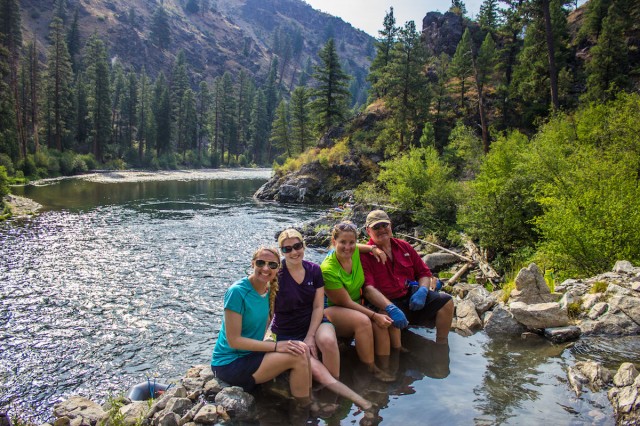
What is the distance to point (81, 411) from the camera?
4.99 m

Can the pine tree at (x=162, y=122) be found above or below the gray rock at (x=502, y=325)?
above

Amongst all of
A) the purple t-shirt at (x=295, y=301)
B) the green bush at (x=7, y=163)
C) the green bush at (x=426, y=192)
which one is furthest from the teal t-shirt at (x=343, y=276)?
the green bush at (x=7, y=163)

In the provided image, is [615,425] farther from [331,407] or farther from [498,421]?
[331,407]

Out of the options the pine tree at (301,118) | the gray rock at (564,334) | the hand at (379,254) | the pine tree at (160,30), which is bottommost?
the gray rock at (564,334)

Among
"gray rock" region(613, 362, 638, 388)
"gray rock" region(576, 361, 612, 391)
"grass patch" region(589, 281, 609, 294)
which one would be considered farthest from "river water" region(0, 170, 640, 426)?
"grass patch" region(589, 281, 609, 294)

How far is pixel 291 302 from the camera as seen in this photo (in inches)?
195

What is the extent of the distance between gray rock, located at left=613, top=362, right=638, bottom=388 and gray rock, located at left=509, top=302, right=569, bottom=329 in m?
1.69

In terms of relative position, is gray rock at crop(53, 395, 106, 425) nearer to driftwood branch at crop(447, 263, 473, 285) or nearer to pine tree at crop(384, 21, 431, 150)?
driftwood branch at crop(447, 263, 473, 285)

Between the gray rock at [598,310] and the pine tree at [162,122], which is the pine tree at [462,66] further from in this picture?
the pine tree at [162,122]

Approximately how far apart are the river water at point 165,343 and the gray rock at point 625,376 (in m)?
0.22

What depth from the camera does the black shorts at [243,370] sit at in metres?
4.51

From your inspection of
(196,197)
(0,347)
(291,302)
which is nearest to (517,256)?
(291,302)

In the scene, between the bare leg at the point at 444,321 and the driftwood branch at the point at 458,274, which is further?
the driftwood branch at the point at 458,274

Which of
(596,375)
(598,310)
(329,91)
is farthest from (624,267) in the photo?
(329,91)
